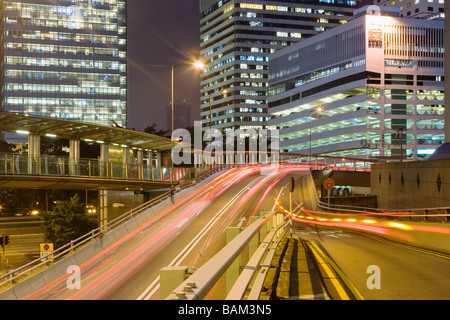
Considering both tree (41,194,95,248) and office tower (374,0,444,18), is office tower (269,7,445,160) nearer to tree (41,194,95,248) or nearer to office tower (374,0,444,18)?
office tower (374,0,444,18)

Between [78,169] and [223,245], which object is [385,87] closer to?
[78,169]

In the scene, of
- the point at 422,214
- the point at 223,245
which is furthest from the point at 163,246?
the point at 422,214

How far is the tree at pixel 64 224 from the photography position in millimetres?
43469

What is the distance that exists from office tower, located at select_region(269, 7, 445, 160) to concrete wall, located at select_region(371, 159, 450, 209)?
203ft

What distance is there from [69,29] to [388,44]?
4557 inches

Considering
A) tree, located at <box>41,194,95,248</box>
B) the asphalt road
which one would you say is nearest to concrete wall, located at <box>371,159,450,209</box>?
the asphalt road

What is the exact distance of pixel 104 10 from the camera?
587 ft

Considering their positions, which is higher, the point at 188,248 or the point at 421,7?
the point at 421,7

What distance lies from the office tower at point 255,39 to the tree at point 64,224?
138 metres

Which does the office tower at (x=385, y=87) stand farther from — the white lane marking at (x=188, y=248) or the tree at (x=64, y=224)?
the tree at (x=64, y=224)

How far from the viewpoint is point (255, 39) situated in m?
182

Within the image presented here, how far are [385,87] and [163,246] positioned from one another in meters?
96.0

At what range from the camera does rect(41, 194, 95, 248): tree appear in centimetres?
4347
